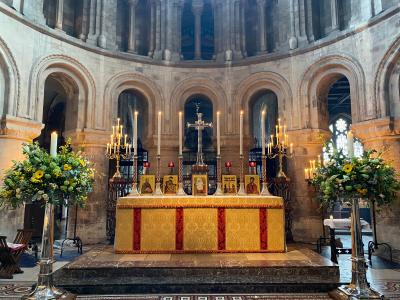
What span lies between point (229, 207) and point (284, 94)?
640cm

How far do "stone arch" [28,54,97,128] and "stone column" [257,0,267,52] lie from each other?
254 inches

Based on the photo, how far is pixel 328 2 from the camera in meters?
12.3

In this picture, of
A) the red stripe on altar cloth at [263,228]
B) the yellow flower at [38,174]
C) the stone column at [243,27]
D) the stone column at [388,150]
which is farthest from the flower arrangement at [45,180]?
the stone column at [243,27]

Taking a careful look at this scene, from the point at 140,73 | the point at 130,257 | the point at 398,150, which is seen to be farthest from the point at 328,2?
the point at 130,257

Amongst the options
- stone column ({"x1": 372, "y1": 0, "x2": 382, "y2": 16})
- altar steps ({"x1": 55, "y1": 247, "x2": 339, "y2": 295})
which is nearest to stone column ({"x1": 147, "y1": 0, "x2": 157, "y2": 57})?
stone column ({"x1": 372, "y1": 0, "x2": 382, "y2": 16})

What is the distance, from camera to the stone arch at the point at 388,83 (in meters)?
9.20

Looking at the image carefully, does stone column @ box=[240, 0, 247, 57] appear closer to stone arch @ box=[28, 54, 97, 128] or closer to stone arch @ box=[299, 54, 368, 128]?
Result: stone arch @ box=[299, 54, 368, 128]

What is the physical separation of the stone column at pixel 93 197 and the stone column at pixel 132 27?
12.3 ft

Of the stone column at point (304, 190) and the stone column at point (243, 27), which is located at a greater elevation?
the stone column at point (243, 27)

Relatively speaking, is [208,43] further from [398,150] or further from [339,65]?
[398,150]

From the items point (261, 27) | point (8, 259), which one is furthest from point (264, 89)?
point (8, 259)

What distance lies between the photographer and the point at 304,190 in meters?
11.4

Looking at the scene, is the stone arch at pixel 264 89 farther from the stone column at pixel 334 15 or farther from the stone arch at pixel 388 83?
the stone arch at pixel 388 83

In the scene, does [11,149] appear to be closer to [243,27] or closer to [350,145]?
[350,145]
